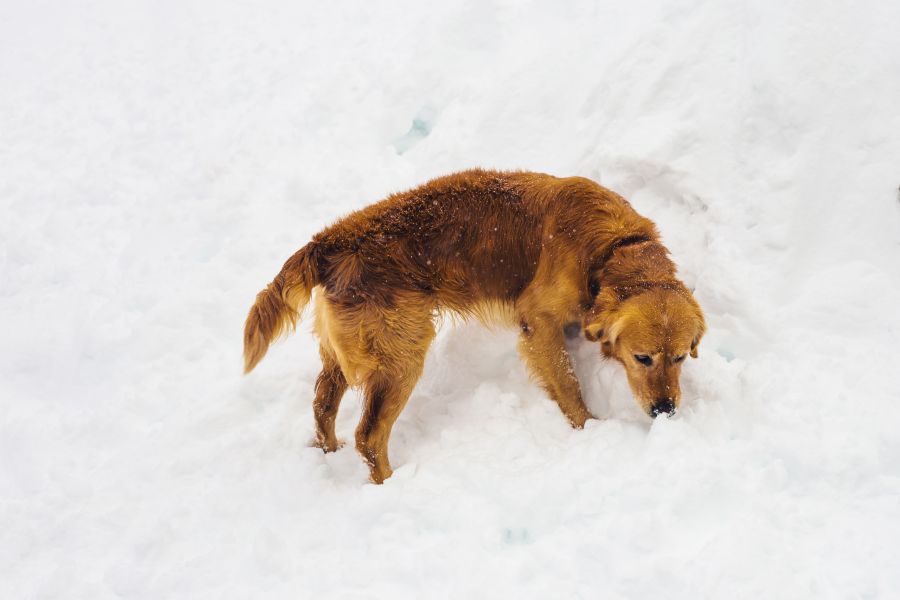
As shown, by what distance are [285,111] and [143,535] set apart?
4187mm

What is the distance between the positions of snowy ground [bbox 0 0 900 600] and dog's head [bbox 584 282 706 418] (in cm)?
20

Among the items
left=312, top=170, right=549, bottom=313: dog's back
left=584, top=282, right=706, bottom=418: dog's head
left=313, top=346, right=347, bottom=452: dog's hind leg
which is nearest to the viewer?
left=584, top=282, right=706, bottom=418: dog's head

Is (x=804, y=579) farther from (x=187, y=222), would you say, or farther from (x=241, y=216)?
(x=187, y=222)

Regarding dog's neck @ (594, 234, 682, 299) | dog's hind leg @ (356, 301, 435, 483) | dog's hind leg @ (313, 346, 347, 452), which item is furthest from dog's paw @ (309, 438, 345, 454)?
dog's neck @ (594, 234, 682, 299)

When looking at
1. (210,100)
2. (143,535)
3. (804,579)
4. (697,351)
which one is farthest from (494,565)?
(210,100)

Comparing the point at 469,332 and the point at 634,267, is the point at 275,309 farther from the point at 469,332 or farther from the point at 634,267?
the point at 634,267

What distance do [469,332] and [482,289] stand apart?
1.93ft

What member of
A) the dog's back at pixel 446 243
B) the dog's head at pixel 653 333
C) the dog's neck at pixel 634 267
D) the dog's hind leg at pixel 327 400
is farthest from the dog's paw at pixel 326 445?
the dog's neck at pixel 634 267

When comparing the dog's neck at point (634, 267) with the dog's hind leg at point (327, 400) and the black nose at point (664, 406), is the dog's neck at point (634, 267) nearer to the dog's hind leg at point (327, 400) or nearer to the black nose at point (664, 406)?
the black nose at point (664, 406)

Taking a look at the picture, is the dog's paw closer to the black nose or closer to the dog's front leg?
the dog's front leg

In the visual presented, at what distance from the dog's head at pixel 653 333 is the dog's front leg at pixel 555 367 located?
292 millimetres

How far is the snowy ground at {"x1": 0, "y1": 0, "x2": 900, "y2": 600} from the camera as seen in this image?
10.3 feet

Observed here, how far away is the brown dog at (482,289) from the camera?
3.60 m

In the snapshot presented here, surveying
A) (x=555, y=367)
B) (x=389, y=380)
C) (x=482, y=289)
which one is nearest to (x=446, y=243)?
(x=482, y=289)
